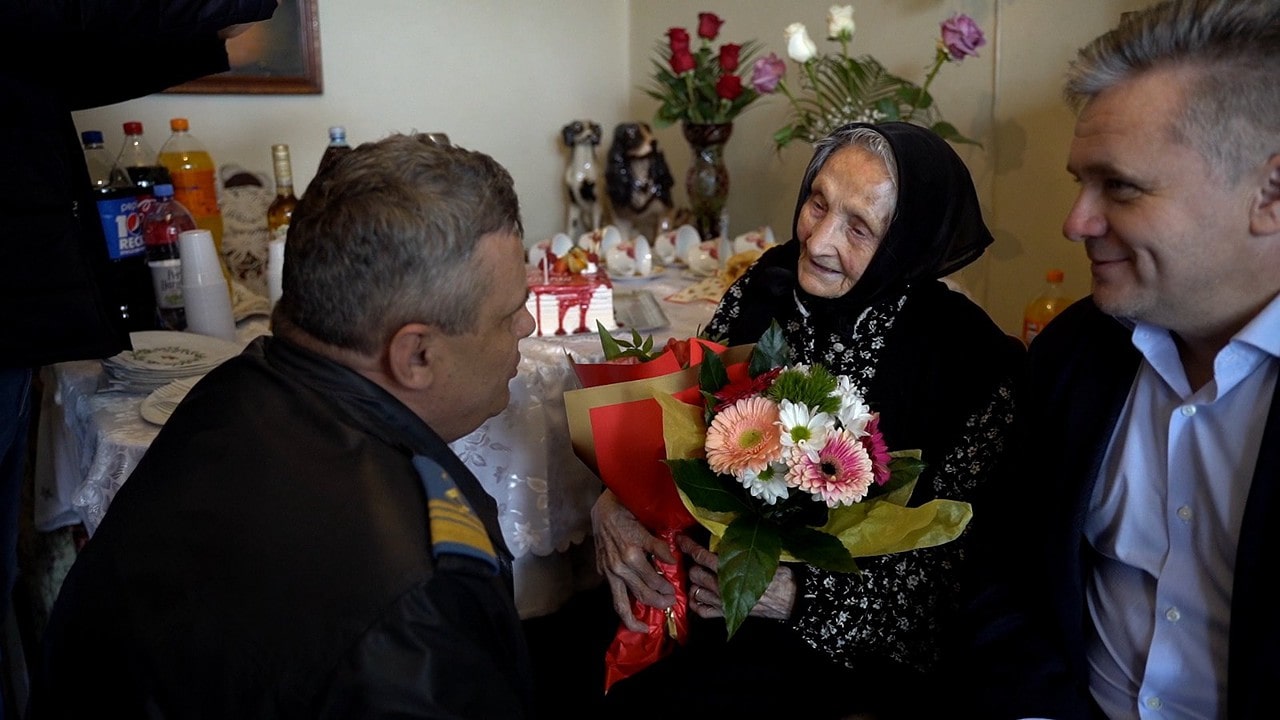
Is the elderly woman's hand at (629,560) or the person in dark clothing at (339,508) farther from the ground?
the person in dark clothing at (339,508)

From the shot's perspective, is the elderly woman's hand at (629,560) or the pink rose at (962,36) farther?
the pink rose at (962,36)

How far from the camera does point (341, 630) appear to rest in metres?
0.79

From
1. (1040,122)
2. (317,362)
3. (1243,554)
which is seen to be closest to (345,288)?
→ (317,362)

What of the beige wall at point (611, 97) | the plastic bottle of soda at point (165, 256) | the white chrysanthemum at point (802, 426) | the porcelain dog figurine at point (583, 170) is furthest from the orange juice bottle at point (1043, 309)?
the plastic bottle of soda at point (165, 256)

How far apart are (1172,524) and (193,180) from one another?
2.47 meters

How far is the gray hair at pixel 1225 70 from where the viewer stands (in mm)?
1029

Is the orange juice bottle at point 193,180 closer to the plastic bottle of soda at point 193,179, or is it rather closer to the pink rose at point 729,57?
the plastic bottle of soda at point 193,179

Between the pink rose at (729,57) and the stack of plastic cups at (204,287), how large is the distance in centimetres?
159

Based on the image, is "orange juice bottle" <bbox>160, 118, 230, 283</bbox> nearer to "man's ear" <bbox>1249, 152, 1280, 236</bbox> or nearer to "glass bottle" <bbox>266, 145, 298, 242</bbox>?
"glass bottle" <bbox>266, 145, 298, 242</bbox>

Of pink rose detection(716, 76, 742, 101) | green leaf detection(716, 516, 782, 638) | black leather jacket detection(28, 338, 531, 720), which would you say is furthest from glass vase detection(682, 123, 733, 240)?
black leather jacket detection(28, 338, 531, 720)

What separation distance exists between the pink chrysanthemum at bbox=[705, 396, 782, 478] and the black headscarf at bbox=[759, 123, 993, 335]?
0.44 metres

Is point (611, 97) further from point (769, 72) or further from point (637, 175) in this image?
point (769, 72)

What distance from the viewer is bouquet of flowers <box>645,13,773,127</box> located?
288 cm

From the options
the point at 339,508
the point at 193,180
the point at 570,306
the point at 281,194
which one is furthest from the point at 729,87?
the point at 339,508
